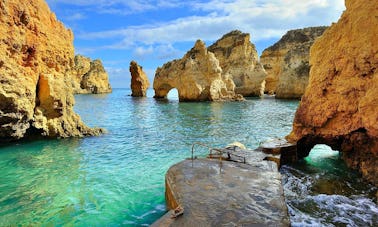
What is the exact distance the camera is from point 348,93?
10.4 m

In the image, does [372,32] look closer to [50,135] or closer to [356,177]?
[356,177]

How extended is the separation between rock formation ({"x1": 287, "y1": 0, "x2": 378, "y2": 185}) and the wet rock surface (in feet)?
11.6

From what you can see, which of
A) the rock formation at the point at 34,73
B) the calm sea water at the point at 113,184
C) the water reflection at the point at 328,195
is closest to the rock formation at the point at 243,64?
the calm sea water at the point at 113,184

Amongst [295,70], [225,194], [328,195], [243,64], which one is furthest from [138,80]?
[225,194]

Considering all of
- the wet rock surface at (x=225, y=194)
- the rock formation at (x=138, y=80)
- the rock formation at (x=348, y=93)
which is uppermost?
the rock formation at (x=138, y=80)

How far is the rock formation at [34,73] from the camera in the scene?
48.1 ft

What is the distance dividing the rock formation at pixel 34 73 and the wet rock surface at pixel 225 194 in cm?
1143

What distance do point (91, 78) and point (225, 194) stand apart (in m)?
A: 120

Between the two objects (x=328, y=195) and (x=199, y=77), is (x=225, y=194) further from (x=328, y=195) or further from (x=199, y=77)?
(x=199, y=77)

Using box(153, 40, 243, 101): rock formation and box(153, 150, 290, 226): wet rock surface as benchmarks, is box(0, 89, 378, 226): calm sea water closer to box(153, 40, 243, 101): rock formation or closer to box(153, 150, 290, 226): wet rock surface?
box(153, 150, 290, 226): wet rock surface

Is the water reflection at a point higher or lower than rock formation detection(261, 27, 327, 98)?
lower

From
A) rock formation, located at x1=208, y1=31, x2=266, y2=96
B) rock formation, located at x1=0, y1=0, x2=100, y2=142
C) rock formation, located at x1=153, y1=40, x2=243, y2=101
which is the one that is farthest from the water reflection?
rock formation, located at x1=208, y1=31, x2=266, y2=96

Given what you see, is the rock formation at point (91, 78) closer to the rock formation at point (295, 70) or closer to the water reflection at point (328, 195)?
the rock formation at point (295, 70)

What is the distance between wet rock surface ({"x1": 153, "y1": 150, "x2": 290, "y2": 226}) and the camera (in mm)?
5609
